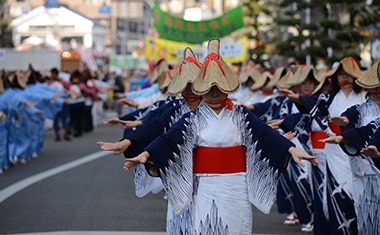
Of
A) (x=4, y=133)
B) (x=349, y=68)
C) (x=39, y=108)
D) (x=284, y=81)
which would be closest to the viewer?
(x=349, y=68)

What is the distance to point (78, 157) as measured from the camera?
21.7 meters

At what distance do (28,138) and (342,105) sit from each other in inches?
453

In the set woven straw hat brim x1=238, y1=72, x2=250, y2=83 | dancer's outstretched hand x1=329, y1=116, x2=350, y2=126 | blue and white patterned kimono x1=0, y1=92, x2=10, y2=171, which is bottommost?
blue and white patterned kimono x1=0, y1=92, x2=10, y2=171

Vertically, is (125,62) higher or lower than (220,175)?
lower

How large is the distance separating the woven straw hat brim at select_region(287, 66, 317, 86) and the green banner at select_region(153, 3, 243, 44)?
1385cm

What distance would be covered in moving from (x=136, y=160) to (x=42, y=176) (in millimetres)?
10434

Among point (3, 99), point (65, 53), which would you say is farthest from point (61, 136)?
point (65, 53)

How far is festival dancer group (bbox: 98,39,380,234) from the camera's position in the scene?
26.4 feet

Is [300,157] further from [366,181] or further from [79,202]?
[79,202]

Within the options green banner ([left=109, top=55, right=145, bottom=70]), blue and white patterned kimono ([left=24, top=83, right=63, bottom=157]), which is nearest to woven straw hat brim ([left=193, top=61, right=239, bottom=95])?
blue and white patterned kimono ([left=24, top=83, right=63, bottom=157])

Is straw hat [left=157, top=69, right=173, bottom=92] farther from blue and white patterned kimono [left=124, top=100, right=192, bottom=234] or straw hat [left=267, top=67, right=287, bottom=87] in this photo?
blue and white patterned kimono [left=124, top=100, right=192, bottom=234]

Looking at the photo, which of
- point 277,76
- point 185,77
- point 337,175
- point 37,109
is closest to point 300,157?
point 185,77

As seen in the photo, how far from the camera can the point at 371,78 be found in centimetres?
935

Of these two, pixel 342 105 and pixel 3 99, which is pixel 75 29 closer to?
pixel 3 99
